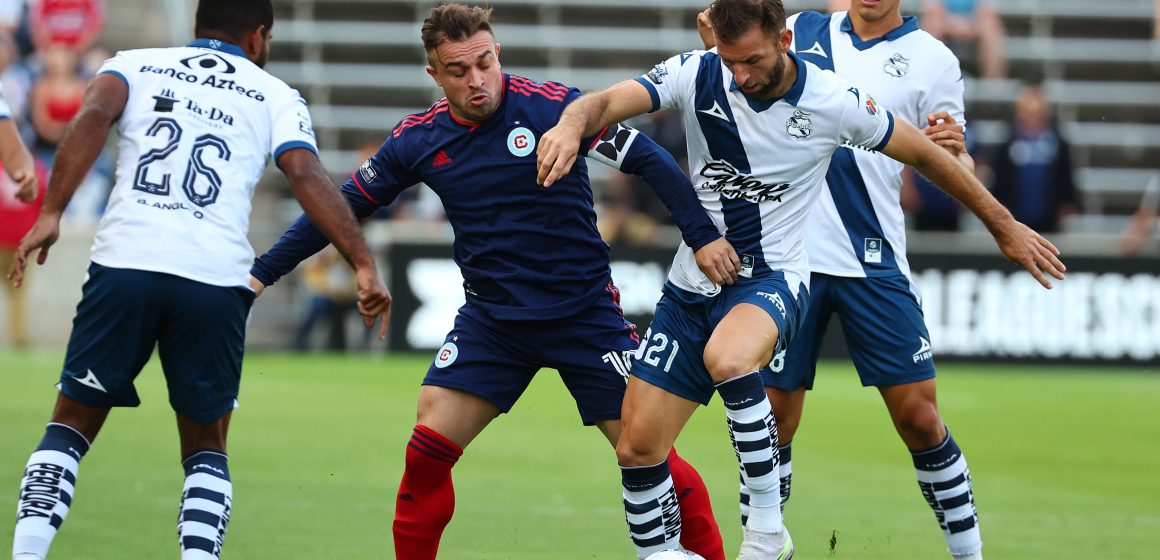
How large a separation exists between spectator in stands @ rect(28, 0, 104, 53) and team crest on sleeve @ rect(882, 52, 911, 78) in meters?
14.5

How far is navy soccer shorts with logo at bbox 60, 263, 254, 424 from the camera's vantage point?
5637mm

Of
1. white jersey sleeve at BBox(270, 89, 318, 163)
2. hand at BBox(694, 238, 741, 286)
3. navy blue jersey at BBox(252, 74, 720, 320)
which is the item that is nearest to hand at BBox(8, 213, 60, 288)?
white jersey sleeve at BBox(270, 89, 318, 163)

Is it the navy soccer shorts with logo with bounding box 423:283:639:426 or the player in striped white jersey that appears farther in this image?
the player in striped white jersey

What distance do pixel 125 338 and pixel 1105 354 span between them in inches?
566

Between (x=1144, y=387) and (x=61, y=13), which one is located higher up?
(x=61, y=13)

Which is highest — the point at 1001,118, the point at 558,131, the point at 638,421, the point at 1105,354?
the point at 558,131

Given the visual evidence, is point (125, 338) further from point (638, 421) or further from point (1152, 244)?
point (1152, 244)

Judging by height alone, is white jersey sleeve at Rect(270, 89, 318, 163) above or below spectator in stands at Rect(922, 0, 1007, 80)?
above

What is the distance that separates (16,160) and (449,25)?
81.6 inches

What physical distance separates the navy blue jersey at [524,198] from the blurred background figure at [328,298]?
40.8ft

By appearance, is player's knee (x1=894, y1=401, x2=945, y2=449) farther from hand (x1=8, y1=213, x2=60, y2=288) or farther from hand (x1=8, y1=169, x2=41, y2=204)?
hand (x1=8, y1=169, x2=41, y2=204)

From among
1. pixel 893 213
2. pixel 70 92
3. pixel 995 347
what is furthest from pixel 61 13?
pixel 893 213

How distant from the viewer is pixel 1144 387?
53.9ft

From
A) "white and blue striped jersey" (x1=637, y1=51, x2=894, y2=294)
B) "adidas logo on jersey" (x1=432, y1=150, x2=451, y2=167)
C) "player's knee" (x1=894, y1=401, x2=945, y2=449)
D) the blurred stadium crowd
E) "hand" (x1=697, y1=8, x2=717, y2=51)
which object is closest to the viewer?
"white and blue striped jersey" (x1=637, y1=51, x2=894, y2=294)
